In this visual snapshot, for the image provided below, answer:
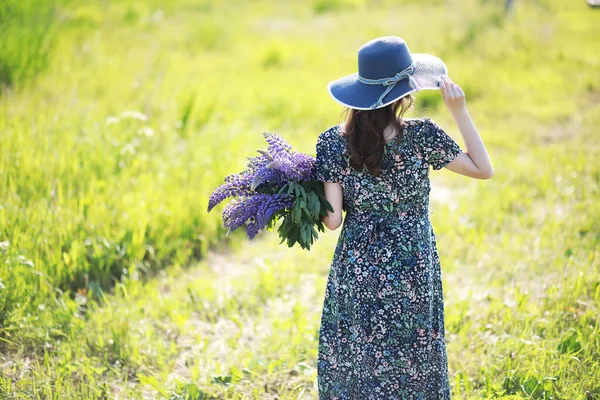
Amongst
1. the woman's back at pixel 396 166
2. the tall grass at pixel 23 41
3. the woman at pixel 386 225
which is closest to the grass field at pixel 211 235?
the tall grass at pixel 23 41

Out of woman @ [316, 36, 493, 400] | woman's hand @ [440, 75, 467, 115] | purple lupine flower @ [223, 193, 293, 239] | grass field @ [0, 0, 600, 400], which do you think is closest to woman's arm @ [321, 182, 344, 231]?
woman @ [316, 36, 493, 400]

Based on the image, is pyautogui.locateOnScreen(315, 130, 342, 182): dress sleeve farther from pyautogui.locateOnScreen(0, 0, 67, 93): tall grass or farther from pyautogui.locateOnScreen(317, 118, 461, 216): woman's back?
pyautogui.locateOnScreen(0, 0, 67, 93): tall grass

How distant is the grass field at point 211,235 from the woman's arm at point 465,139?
123 centimetres

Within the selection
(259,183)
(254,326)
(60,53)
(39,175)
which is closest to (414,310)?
(259,183)

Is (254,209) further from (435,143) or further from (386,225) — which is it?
(435,143)

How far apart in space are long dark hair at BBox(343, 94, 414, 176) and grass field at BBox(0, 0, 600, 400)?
1.37m

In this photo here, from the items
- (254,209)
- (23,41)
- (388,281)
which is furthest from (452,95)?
(23,41)

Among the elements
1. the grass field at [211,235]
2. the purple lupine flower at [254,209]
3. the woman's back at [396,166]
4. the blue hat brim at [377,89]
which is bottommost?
the grass field at [211,235]

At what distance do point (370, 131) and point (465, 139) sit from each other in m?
0.38

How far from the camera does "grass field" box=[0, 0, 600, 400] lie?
341cm

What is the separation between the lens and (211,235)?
193 inches

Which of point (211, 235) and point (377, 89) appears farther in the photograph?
point (211, 235)

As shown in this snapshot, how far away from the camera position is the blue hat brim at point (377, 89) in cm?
247

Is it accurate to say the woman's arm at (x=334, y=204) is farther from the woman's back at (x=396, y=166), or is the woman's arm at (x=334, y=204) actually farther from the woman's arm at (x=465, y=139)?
the woman's arm at (x=465, y=139)
